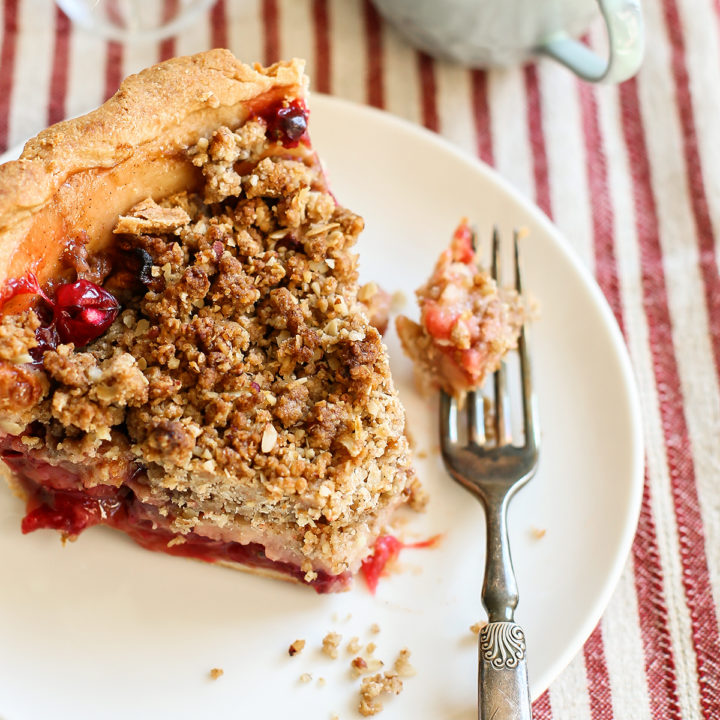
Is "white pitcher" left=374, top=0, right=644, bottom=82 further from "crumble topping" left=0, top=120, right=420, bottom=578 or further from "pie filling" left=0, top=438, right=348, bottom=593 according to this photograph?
"pie filling" left=0, top=438, right=348, bottom=593

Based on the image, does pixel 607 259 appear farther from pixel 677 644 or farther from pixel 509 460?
pixel 677 644

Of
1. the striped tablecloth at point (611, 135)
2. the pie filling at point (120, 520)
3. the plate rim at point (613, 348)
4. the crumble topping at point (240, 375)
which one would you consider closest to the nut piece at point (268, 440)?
the crumble topping at point (240, 375)

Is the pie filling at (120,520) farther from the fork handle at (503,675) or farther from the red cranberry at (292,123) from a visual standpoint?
the red cranberry at (292,123)

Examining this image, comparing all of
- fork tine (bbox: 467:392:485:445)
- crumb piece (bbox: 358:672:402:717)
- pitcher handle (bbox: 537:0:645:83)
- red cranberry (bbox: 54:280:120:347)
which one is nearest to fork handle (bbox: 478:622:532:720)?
crumb piece (bbox: 358:672:402:717)

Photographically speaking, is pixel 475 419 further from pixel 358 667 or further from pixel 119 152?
pixel 119 152

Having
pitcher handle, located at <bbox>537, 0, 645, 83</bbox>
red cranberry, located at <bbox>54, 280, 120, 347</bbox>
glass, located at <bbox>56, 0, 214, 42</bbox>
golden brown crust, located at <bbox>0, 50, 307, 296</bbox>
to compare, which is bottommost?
red cranberry, located at <bbox>54, 280, 120, 347</bbox>
